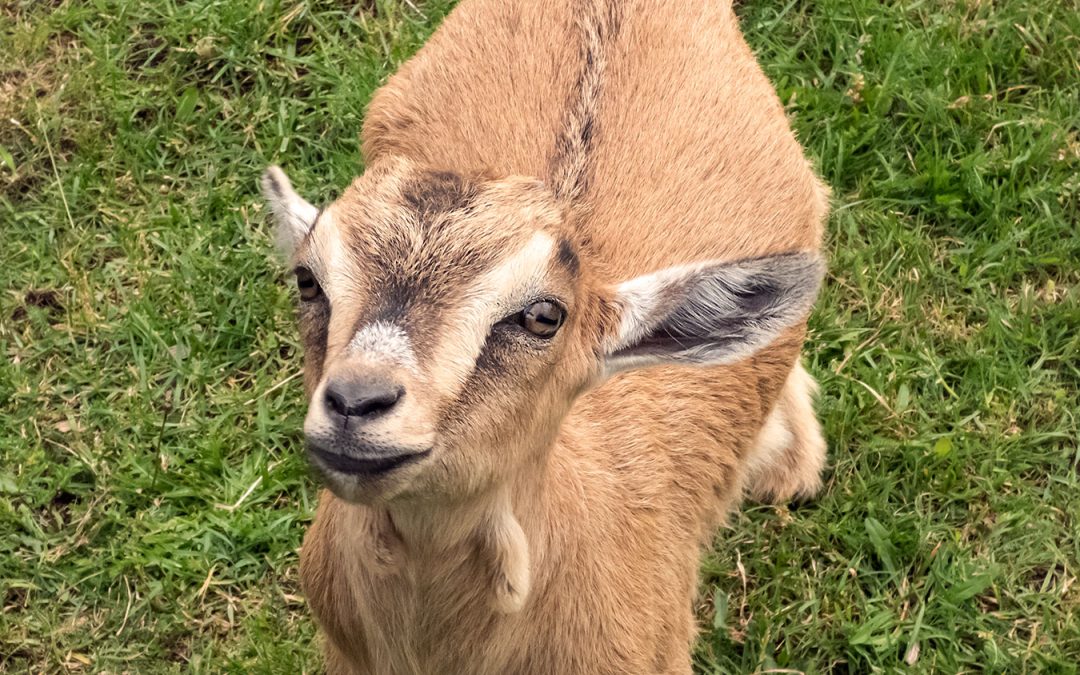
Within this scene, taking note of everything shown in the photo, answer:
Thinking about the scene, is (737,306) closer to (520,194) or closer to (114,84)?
(520,194)

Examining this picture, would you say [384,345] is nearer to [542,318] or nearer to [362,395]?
[362,395]

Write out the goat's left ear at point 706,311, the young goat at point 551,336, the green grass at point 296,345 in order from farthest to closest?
the green grass at point 296,345
the goat's left ear at point 706,311
the young goat at point 551,336

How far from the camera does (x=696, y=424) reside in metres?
4.33

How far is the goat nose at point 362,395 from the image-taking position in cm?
263

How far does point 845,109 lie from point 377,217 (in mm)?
3496

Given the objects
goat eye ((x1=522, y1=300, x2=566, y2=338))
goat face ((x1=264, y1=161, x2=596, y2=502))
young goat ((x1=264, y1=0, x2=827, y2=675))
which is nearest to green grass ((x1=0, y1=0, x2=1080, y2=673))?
young goat ((x1=264, y1=0, x2=827, y2=675))

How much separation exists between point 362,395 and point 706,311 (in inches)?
40.9

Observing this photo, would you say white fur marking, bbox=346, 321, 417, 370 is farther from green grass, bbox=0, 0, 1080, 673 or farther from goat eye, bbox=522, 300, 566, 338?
green grass, bbox=0, 0, 1080, 673

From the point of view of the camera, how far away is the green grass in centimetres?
493

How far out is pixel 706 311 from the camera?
327cm

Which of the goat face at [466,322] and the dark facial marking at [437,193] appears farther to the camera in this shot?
the dark facial marking at [437,193]

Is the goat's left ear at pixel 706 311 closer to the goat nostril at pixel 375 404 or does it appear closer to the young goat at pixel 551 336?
the young goat at pixel 551 336

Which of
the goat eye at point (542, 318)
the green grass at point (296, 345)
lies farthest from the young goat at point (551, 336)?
the green grass at point (296, 345)

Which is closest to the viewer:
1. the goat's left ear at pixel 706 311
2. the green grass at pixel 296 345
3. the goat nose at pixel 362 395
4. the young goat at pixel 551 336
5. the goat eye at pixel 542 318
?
the goat nose at pixel 362 395
